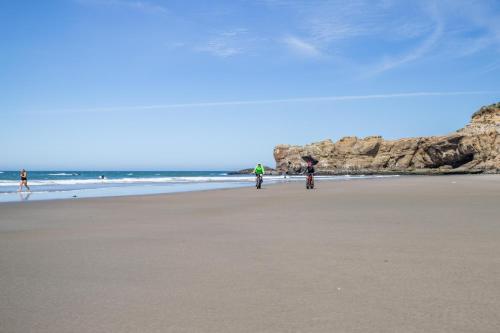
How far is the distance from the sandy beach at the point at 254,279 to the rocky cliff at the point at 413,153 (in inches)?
3032

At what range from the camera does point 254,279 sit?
4.65 meters

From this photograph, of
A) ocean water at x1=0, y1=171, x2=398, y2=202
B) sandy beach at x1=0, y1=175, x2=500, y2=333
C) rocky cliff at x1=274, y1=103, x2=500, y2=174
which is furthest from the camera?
rocky cliff at x1=274, y1=103, x2=500, y2=174

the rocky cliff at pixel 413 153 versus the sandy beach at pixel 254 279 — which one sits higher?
the rocky cliff at pixel 413 153

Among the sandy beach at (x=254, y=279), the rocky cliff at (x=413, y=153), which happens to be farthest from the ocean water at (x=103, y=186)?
the rocky cliff at (x=413, y=153)

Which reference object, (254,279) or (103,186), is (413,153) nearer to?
(103,186)

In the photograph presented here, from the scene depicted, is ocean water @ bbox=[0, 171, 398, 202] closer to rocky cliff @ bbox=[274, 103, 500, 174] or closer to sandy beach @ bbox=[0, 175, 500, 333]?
sandy beach @ bbox=[0, 175, 500, 333]

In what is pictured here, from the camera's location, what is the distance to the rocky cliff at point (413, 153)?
263 feet

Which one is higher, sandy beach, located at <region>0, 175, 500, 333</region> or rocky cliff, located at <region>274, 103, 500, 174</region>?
rocky cliff, located at <region>274, 103, 500, 174</region>

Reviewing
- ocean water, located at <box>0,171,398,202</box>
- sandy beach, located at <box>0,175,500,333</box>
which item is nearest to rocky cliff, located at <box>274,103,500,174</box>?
ocean water, located at <box>0,171,398,202</box>

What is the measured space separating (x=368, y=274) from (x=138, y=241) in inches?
162

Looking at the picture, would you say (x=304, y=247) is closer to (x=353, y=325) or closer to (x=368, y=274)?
(x=368, y=274)

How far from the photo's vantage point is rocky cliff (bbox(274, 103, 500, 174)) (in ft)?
263

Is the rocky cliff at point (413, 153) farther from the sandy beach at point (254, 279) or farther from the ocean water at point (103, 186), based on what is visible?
the sandy beach at point (254, 279)

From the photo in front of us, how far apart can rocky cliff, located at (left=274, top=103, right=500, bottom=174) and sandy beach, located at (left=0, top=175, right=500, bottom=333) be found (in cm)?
7701
